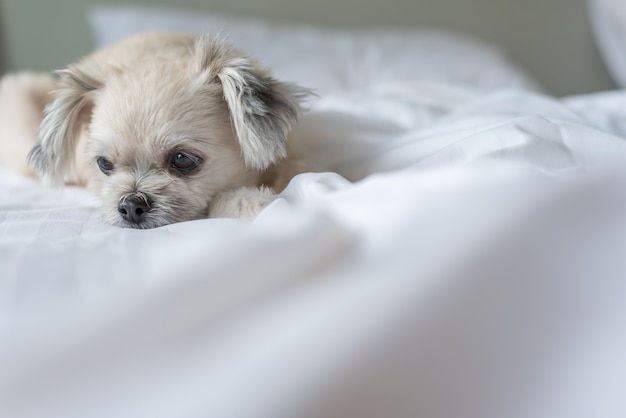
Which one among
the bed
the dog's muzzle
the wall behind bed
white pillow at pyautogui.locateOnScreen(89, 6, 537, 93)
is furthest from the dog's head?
the wall behind bed

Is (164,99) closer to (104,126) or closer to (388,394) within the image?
(104,126)

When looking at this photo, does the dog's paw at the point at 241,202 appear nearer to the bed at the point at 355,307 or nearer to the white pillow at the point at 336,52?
the bed at the point at 355,307

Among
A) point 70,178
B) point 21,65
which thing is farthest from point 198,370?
point 21,65

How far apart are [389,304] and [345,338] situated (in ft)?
0.20

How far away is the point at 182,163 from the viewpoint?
110 centimetres

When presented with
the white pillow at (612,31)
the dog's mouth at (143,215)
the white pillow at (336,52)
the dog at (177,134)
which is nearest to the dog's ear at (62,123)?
the dog at (177,134)

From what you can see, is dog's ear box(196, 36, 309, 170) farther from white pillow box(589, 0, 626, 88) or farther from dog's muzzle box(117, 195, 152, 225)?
white pillow box(589, 0, 626, 88)

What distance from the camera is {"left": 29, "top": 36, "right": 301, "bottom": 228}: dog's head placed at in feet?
3.46

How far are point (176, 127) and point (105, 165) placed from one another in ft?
0.65

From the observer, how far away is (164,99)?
1.07 metres

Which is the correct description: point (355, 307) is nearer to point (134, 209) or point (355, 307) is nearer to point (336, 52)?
point (134, 209)

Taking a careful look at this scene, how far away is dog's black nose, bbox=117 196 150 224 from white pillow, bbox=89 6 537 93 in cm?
112

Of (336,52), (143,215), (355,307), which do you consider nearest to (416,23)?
(336,52)

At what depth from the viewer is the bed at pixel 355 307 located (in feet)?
1.89
